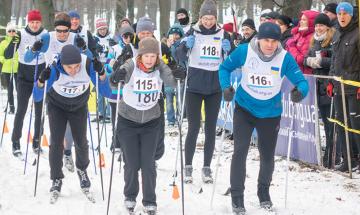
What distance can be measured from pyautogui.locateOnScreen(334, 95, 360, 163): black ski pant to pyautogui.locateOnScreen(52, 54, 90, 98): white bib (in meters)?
3.48

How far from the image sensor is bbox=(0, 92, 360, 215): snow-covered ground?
600cm

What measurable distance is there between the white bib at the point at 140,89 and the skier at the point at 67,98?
76 centimetres

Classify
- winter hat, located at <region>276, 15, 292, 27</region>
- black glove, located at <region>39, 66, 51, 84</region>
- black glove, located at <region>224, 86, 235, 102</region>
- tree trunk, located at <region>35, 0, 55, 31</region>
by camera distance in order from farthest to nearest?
tree trunk, located at <region>35, 0, 55, 31</region>, winter hat, located at <region>276, 15, 292, 27</region>, black glove, located at <region>39, 66, 51, 84</region>, black glove, located at <region>224, 86, 235, 102</region>

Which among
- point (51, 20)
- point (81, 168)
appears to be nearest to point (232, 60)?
point (81, 168)

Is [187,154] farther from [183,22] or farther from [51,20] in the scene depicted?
[51,20]

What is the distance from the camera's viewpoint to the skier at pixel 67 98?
6.20 meters

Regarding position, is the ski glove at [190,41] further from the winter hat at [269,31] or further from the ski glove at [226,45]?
the winter hat at [269,31]

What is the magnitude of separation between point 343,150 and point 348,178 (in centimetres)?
42

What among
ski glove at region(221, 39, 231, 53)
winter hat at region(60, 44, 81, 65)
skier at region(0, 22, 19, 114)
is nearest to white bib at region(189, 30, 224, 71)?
ski glove at region(221, 39, 231, 53)

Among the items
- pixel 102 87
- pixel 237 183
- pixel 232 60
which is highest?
pixel 232 60

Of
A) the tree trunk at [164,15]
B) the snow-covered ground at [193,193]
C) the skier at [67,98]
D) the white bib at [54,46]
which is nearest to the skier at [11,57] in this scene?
the white bib at [54,46]

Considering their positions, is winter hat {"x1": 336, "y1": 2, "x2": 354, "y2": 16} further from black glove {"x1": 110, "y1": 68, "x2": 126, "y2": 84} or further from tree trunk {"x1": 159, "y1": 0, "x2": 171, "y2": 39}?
tree trunk {"x1": 159, "y1": 0, "x2": 171, "y2": 39}

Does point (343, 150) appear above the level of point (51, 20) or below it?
below

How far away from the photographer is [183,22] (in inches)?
425
